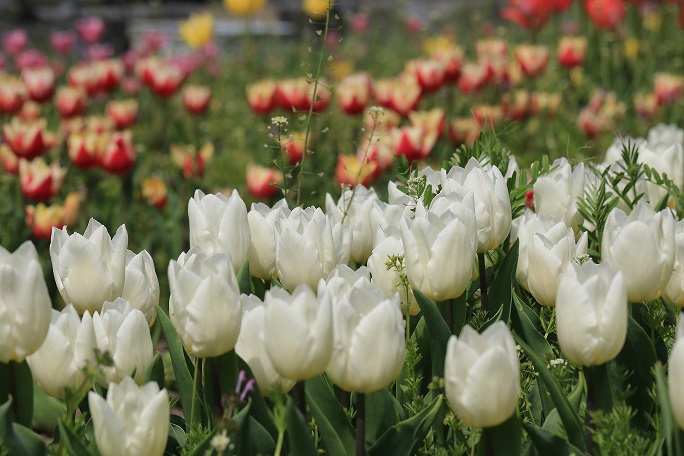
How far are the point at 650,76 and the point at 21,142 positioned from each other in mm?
3930

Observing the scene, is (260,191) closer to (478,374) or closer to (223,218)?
(223,218)

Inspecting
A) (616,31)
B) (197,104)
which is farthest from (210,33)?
(616,31)

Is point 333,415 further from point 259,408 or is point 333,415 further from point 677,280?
point 677,280

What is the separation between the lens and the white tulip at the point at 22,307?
135 cm

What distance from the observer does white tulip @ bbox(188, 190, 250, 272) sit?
170cm

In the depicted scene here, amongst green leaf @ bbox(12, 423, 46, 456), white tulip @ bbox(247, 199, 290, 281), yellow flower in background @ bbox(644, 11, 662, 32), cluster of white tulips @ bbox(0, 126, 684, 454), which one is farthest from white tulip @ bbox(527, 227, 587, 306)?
yellow flower in background @ bbox(644, 11, 662, 32)

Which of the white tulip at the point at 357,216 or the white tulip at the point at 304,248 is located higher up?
the white tulip at the point at 304,248

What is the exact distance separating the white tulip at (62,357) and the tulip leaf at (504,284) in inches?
28.2

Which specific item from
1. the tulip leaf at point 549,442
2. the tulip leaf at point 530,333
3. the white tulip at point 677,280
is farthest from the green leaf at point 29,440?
the white tulip at point 677,280

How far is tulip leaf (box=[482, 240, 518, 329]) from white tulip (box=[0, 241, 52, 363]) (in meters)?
0.79

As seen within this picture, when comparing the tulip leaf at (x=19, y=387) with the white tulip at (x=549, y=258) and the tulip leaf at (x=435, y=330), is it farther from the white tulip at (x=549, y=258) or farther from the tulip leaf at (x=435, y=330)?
the white tulip at (x=549, y=258)

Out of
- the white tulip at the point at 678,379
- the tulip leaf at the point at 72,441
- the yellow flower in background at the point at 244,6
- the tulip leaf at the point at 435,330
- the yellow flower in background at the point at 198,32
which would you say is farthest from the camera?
the yellow flower in background at the point at 244,6

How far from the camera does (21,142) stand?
346 cm

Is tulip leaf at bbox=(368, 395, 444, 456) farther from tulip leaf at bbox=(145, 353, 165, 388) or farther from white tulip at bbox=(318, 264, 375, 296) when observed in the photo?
tulip leaf at bbox=(145, 353, 165, 388)
